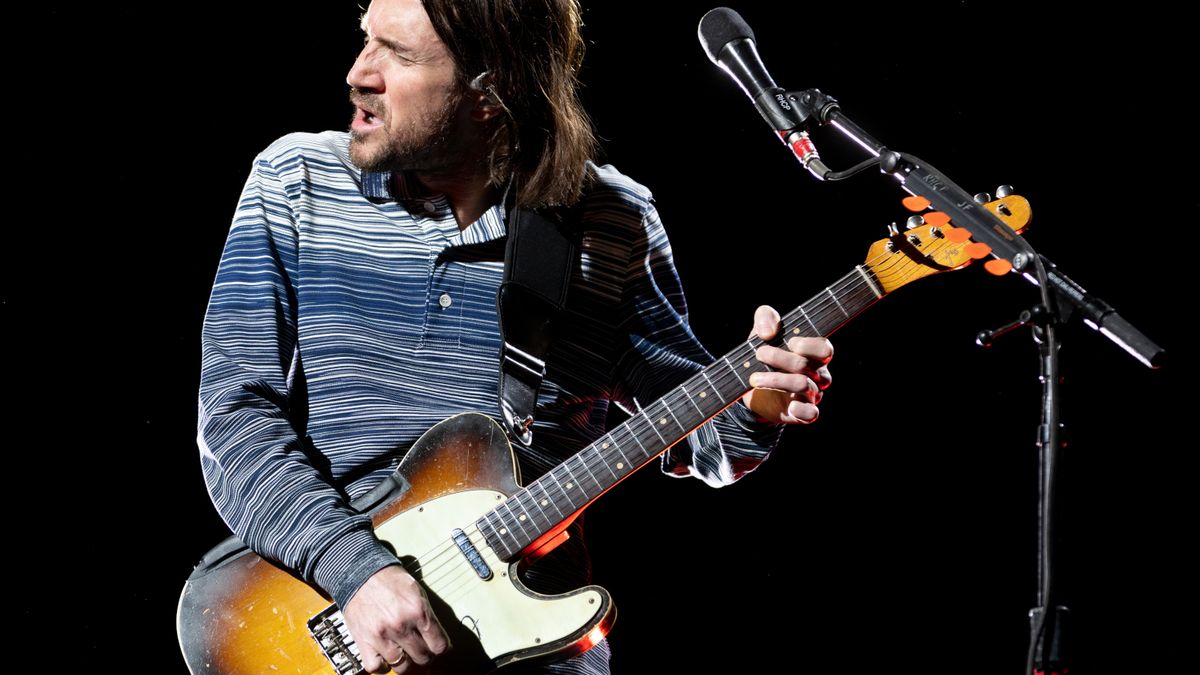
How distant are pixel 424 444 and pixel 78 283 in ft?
4.37

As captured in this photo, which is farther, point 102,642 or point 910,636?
point 910,636

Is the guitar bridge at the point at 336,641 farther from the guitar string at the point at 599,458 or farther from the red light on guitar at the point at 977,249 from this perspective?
the red light on guitar at the point at 977,249

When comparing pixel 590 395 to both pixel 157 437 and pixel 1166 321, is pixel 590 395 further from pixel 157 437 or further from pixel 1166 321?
pixel 1166 321

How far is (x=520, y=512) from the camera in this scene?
2.12 metres

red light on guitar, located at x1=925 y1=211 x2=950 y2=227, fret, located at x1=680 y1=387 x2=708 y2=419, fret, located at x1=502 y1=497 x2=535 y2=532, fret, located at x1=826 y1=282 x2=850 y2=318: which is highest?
red light on guitar, located at x1=925 y1=211 x2=950 y2=227

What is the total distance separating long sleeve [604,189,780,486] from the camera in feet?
7.93

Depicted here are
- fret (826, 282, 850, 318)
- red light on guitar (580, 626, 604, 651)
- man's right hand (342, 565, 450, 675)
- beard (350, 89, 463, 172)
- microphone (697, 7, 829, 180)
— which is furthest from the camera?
beard (350, 89, 463, 172)

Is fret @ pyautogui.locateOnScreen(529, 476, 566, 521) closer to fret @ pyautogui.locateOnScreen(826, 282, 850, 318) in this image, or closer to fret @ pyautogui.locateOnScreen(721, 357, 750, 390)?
fret @ pyautogui.locateOnScreen(721, 357, 750, 390)

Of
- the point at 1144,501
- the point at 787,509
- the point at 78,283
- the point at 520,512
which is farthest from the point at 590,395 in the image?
the point at 1144,501

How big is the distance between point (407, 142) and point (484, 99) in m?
0.27

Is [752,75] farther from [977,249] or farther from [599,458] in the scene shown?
[599,458]

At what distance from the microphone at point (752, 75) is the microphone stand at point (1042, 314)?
0.06 feet

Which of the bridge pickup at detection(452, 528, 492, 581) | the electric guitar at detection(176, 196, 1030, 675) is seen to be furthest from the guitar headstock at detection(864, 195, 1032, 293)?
the bridge pickup at detection(452, 528, 492, 581)

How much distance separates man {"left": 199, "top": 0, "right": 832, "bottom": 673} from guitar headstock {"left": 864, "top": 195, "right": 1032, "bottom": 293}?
0.69 ft
